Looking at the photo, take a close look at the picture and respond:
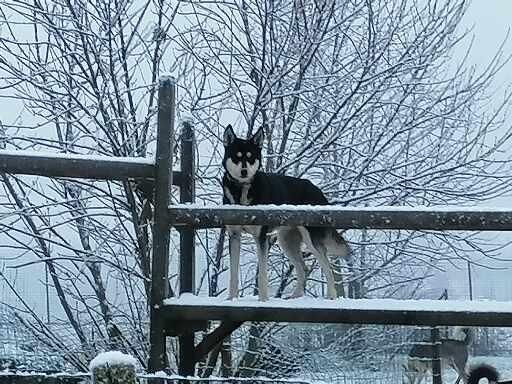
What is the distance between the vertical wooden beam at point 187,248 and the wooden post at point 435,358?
237 centimetres

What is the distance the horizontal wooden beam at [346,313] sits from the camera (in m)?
4.36

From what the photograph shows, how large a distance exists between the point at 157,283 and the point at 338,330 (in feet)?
13.0

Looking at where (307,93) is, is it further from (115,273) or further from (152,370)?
(152,370)

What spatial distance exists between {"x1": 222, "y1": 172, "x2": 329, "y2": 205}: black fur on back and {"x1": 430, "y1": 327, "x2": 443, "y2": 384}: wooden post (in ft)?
5.65

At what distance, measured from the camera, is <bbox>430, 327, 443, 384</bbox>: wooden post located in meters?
6.64

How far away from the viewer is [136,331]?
7.34 meters

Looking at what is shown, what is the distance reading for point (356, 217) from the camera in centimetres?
424

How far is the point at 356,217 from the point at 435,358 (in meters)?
2.98

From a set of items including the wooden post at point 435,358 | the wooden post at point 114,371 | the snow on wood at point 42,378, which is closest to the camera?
the wooden post at point 114,371

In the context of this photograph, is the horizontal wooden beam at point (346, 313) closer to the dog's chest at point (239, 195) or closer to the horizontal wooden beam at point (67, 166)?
the horizontal wooden beam at point (67, 166)

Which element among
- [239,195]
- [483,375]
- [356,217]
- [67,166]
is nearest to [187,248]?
[239,195]

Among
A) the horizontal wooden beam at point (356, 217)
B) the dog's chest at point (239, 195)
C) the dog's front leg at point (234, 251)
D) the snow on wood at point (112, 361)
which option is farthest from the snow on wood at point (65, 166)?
the snow on wood at point (112, 361)

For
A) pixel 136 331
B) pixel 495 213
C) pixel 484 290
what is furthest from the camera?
pixel 484 290

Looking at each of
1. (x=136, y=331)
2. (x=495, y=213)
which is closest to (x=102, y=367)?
(x=495, y=213)
